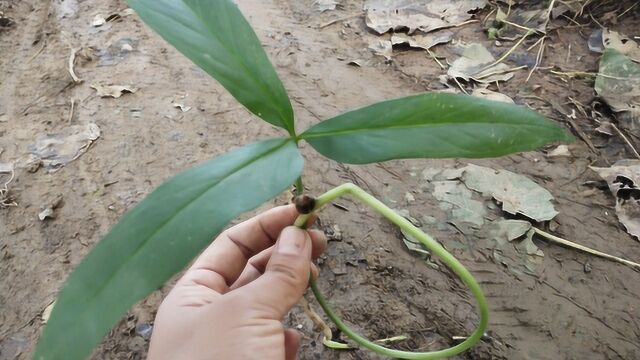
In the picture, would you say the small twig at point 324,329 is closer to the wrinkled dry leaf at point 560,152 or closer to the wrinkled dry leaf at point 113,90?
the wrinkled dry leaf at point 560,152

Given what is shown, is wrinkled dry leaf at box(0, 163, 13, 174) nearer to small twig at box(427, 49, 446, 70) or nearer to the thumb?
the thumb

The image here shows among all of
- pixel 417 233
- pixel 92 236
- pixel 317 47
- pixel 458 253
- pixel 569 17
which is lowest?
pixel 92 236

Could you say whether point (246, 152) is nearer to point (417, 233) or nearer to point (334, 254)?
point (417, 233)

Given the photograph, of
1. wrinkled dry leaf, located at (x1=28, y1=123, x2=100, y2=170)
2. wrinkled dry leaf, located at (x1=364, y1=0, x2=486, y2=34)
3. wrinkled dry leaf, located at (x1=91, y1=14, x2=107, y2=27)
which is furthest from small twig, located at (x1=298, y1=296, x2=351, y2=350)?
wrinkled dry leaf, located at (x1=91, y1=14, x2=107, y2=27)

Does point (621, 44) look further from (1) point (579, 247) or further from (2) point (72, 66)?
(2) point (72, 66)

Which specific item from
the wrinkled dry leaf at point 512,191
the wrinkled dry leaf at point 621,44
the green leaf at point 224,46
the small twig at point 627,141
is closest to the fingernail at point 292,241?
the green leaf at point 224,46

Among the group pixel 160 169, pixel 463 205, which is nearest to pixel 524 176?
pixel 463 205
